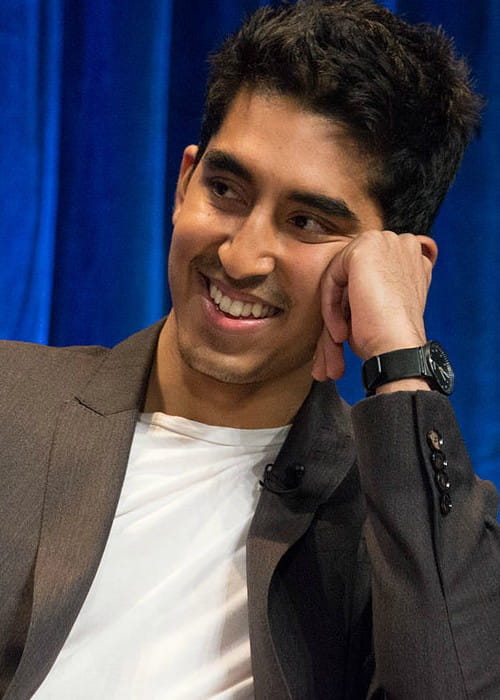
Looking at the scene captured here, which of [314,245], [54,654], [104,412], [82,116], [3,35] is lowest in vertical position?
[54,654]

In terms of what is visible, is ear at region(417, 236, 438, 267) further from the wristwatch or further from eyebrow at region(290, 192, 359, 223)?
the wristwatch

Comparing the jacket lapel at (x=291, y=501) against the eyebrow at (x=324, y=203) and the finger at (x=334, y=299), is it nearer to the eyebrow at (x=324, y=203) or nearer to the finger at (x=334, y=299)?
the finger at (x=334, y=299)

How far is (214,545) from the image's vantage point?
56.1 inches

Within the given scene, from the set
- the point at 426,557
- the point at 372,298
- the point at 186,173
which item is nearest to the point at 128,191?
the point at 186,173

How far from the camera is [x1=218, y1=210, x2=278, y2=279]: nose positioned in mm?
1391

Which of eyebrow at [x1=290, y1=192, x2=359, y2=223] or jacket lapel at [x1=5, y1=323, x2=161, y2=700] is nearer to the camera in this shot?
jacket lapel at [x1=5, y1=323, x2=161, y2=700]

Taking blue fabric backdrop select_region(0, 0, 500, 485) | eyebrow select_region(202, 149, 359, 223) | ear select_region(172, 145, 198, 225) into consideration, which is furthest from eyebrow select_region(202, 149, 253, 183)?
blue fabric backdrop select_region(0, 0, 500, 485)

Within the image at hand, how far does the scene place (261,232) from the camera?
1403mm

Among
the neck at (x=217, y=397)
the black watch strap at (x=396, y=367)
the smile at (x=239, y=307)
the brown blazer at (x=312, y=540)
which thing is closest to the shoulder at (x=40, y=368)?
the brown blazer at (x=312, y=540)

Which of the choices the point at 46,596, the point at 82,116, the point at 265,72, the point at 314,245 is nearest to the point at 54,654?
the point at 46,596

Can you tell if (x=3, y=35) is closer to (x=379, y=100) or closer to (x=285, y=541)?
(x=379, y=100)

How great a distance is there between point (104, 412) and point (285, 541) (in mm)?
332

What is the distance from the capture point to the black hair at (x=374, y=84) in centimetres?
143

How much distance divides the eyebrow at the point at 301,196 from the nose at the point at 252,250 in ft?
0.18
